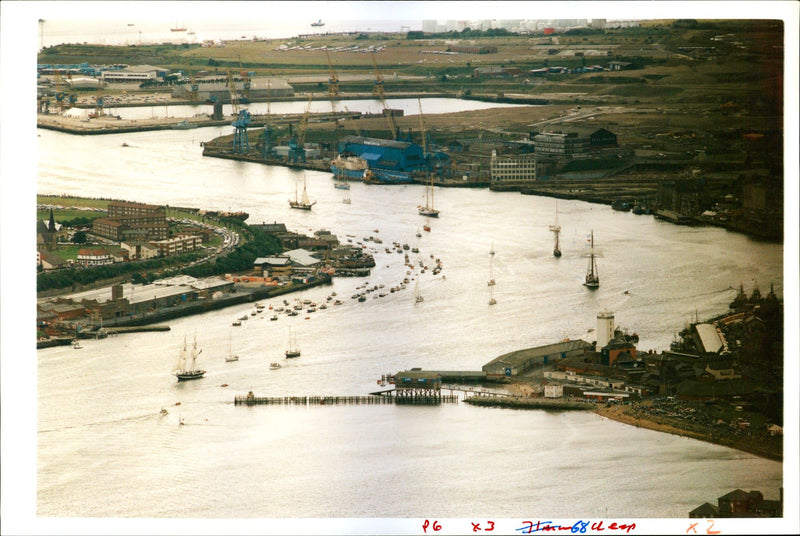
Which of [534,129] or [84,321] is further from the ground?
[534,129]

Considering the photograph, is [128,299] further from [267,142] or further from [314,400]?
[267,142]

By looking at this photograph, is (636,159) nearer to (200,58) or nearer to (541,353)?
(541,353)

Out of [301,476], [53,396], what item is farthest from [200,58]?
[301,476]

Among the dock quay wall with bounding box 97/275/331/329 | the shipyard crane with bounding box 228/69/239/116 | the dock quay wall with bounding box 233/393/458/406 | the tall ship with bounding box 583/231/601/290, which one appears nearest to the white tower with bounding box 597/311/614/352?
the tall ship with bounding box 583/231/601/290

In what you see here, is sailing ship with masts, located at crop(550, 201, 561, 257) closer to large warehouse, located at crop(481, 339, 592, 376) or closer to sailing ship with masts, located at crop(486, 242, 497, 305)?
sailing ship with masts, located at crop(486, 242, 497, 305)

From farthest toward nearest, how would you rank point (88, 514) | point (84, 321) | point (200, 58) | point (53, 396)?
1. point (200, 58)
2. point (84, 321)
3. point (53, 396)
4. point (88, 514)
